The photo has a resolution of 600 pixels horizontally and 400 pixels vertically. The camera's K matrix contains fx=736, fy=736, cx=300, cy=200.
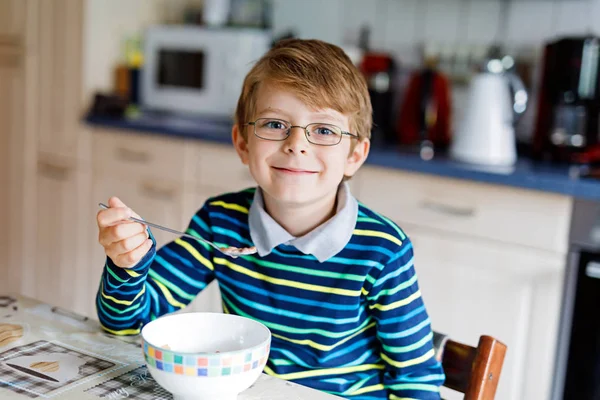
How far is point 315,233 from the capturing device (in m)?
1.06

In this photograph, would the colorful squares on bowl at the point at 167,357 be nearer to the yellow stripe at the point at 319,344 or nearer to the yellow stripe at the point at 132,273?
the yellow stripe at the point at 132,273

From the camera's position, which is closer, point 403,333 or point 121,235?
point 121,235

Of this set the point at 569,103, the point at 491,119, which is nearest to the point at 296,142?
the point at 491,119

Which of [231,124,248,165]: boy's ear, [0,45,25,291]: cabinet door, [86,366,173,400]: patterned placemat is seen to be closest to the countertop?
[0,45,25,291]: cabinet door

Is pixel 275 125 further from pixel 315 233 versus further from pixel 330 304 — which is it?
pixel 330 304

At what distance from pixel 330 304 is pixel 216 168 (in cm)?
137

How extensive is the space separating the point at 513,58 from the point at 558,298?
3.02 feet

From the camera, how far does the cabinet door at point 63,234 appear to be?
8.90 feet

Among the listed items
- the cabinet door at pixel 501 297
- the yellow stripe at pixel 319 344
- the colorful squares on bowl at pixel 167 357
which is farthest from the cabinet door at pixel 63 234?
the colorful squares on bowl at pixel 167 357

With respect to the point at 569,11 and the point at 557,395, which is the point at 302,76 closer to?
the point at 557,395

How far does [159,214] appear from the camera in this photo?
250 centimetres

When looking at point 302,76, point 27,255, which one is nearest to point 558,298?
point 302,76

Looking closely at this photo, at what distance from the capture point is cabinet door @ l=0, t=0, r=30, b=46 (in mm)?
2748

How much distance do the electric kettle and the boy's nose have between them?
3.63 ft
